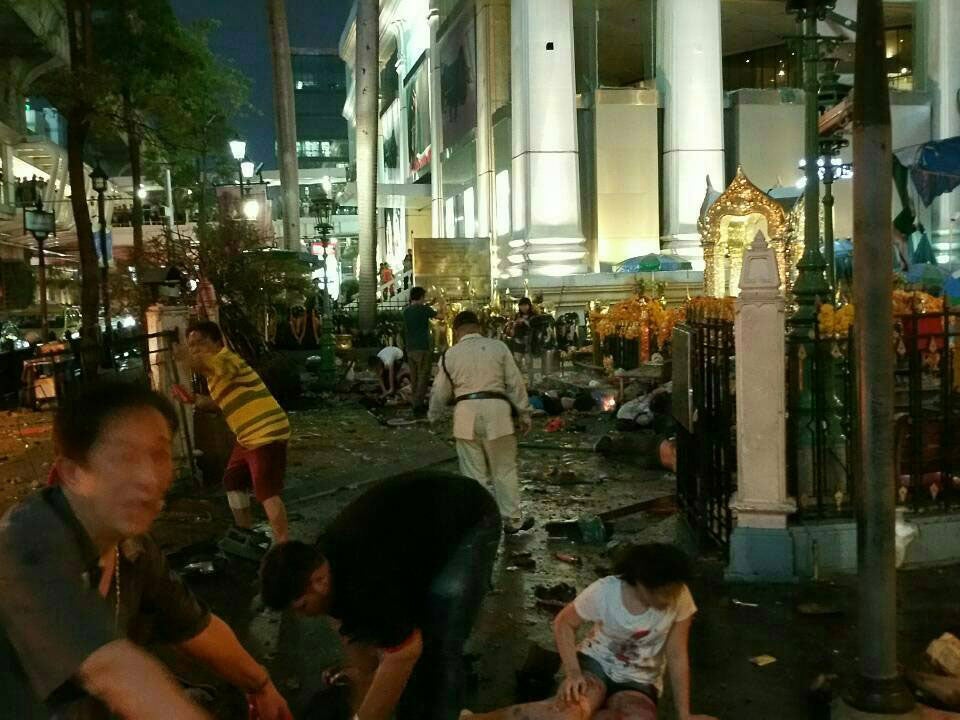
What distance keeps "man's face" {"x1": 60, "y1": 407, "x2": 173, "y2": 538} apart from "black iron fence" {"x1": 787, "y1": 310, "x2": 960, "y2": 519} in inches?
201

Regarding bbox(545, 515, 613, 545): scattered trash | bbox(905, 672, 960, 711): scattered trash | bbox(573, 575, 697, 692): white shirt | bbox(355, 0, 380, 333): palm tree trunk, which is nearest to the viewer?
bbox(573, 575, 697, 692): white shirt

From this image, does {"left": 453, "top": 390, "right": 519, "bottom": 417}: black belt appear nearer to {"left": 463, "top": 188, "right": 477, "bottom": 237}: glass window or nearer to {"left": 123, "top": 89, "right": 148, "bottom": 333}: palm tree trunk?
{"left": 123, "top": 89, "right": 148, "bottom": 333}: palm tree trunk

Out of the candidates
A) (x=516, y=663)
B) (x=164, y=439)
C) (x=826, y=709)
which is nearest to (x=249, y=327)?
(x=516, y=663)

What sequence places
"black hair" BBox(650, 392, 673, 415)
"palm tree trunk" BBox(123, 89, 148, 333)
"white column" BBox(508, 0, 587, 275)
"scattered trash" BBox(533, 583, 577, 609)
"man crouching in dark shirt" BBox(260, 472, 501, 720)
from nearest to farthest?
"man crouching in dark shirt" BBox(260, 472, 501, 720) → "scattered trash" BBox(533, 583, 577, 609) → "black hair" BBox(650, 392, 673, 415) → "palm tree trunk" BBox(123, 89, 148, 333) → "white column" BBox(508, 0, 587, 275)

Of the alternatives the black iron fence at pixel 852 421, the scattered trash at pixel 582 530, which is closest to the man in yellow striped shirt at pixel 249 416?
the scattered trash at pixel 582 530

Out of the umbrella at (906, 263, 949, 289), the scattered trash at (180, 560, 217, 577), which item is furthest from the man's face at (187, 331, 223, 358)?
the umbrella at (906, 263, 949, 289)

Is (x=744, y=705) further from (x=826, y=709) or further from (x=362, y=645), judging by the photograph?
(x=362, y=645)

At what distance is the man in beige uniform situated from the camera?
746 centimetres

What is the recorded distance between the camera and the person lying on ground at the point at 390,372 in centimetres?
1738

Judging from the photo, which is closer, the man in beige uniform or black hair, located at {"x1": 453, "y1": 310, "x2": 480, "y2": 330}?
the man in beige uniform

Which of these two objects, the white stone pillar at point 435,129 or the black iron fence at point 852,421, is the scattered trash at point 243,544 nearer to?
the black iron fence at point 852,421

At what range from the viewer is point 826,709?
14.8 ft

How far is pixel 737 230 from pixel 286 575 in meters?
18.6

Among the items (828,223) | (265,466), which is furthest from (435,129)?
(265,466)
